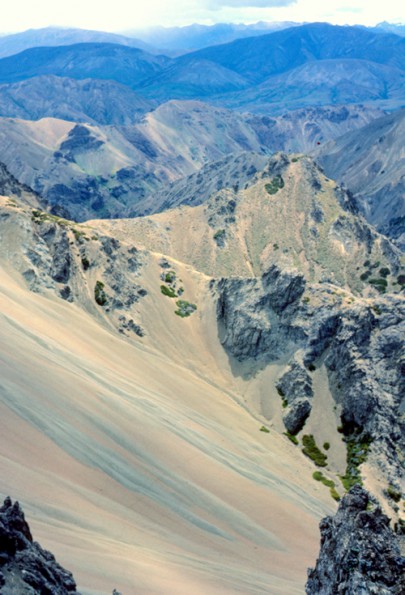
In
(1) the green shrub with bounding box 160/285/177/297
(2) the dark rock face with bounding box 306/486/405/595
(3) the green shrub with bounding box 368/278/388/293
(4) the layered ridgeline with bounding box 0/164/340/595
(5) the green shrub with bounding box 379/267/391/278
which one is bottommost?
(4) the layered ridgeline with bounding box 0/164/340/595

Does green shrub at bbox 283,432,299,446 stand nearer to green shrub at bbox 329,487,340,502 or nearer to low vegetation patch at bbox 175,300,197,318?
green shrub at bbox 329,487,340,502

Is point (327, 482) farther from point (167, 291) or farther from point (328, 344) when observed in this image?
point (167, 291)

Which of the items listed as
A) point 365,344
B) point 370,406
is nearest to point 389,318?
point 365,344

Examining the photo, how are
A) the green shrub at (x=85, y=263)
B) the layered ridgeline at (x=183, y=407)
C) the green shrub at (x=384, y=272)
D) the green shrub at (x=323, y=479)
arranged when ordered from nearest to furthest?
the layered ridgeline at (x=183, y=407)
the green shrub at (x=323, y=479)
the green shrub at (x=85, y=263)
the green shrub at (x=384, y=272)

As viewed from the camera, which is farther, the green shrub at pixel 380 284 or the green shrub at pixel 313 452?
the green shrub at pixel 380 284

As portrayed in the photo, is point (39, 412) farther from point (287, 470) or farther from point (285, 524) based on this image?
point (287, 470)

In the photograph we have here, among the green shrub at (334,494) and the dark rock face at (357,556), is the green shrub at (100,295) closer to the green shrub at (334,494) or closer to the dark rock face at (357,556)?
the green shrub at (334,494)

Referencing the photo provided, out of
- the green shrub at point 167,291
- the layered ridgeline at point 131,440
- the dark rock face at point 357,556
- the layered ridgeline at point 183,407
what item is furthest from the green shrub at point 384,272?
the dark rock face at point 357,556

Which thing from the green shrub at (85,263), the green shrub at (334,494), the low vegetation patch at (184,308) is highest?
the green shrub at (85,263)

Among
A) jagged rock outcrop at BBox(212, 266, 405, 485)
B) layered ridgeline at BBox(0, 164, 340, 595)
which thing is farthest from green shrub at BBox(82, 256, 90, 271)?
jagged rock outcrop at BBox(212, 266, 405, 485)
